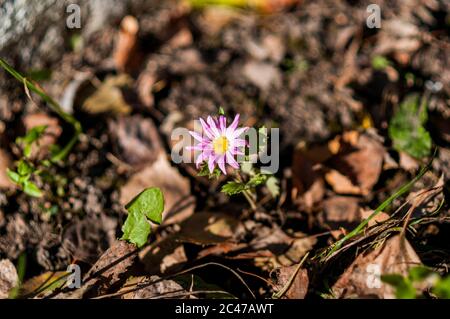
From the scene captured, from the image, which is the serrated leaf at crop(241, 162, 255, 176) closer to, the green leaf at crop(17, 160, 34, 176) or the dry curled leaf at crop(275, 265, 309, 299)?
the dry curled leaf at crop(275, 265, 309, 299)

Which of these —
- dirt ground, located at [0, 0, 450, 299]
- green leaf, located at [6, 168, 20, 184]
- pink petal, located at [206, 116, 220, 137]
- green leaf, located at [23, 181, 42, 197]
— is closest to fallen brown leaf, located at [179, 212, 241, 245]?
dirt ground, located at [0, 0, 450, 299]

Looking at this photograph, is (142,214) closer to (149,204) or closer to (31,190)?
(149,204)

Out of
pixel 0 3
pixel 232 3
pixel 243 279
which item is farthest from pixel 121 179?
pixel 232 3

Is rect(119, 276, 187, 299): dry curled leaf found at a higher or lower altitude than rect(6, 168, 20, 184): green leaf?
lower

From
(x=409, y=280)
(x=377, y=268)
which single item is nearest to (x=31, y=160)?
(x=377, y=268)

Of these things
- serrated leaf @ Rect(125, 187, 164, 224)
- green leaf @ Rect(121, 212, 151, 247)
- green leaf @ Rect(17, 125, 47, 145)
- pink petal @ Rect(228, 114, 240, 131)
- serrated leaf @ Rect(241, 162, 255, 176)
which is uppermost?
pink petal @ Rect(228, 114, 240, 131)

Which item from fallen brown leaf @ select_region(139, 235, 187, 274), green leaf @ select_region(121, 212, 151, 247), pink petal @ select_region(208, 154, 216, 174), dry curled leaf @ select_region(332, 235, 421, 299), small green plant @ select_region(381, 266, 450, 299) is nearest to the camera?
small green plant @ select_region(381, 266, 450, 299)
